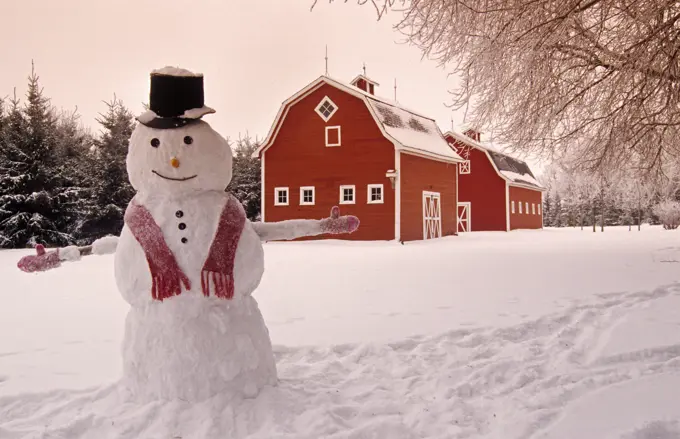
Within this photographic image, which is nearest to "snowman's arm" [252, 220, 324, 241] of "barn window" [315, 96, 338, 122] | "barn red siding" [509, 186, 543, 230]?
"barn window" [315, 96, 338, 122]

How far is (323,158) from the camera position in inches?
594

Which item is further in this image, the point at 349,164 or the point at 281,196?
the point at 281,196

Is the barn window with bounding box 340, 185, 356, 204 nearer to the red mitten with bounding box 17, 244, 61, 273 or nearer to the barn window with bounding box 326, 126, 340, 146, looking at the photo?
the barn window with bounding box 326, 126, 340, 146

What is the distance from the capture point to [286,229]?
3.00m

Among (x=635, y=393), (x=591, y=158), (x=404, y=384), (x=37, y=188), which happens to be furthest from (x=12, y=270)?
(x=591, y=158)

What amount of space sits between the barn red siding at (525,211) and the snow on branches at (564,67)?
14398 millimetres

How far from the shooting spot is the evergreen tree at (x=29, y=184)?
14797 mm

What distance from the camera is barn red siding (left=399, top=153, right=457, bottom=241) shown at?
14602 millimetres

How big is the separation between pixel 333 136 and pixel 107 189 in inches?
340

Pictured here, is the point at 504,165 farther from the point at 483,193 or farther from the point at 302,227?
the point at 302,227

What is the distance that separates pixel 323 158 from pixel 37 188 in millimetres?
9396

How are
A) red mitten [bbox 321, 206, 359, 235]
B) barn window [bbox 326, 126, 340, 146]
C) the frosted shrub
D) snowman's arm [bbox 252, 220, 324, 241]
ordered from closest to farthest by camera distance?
snowman's arm [bbox 252, 220, 324, 241] → red mitten [bbox 321, 206, 359, 235] → barn window [bbox 326, 126, 340, 146] → the frosted shrub

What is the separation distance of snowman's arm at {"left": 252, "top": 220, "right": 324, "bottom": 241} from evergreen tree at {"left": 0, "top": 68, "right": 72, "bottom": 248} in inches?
583

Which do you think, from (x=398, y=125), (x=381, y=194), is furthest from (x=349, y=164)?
(x=398, y=125)
